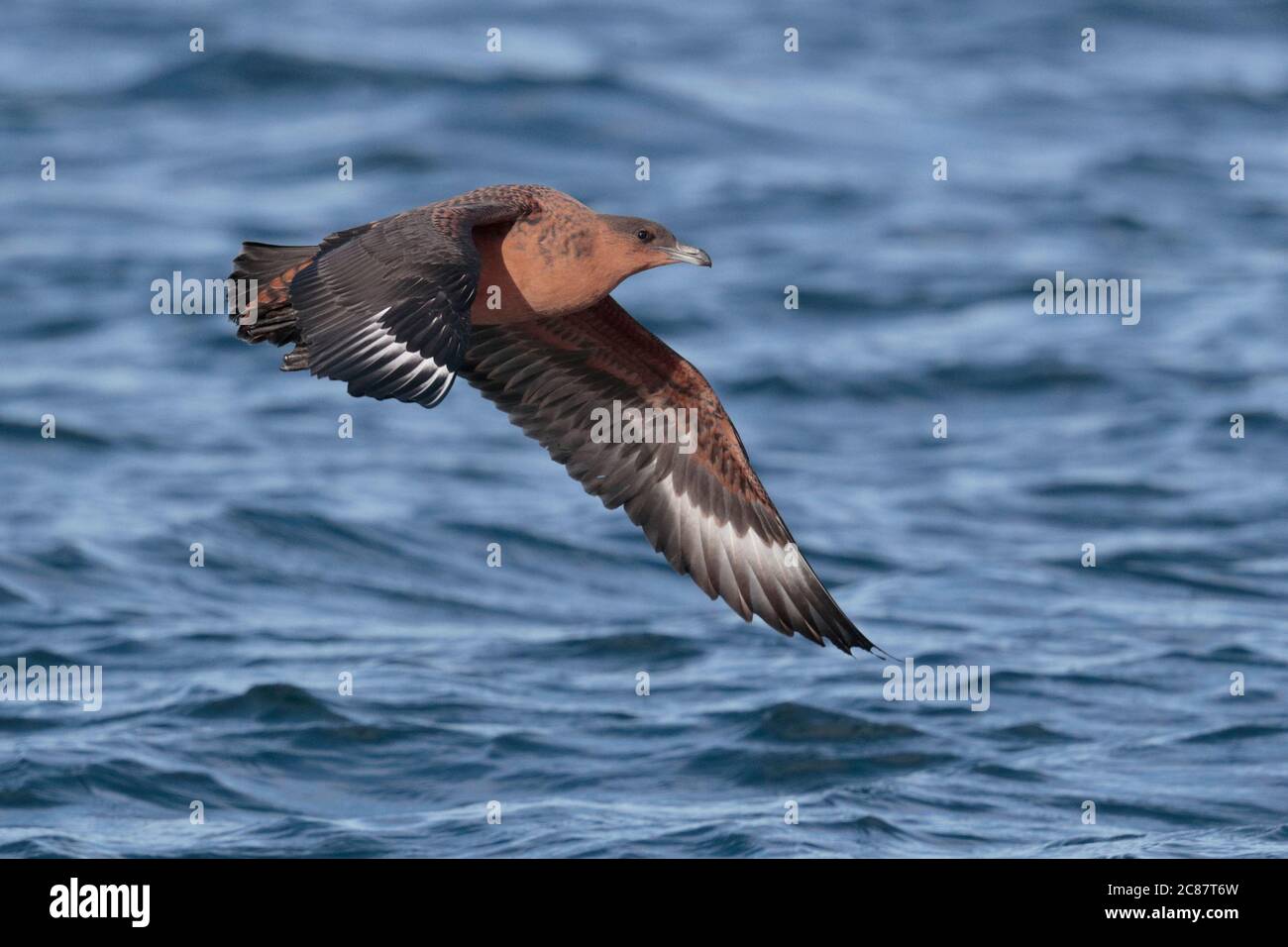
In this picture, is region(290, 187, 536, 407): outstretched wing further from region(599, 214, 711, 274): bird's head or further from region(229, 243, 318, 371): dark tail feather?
region(599, 214, 711, 274): bird's head

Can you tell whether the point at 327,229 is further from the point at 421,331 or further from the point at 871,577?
the point at 421,331

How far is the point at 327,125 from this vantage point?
23938 millimetres

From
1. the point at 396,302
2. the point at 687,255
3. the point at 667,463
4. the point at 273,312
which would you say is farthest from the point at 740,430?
the point at 396,302

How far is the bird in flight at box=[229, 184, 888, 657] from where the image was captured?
7.23 metres

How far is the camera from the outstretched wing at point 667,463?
8.95 metres

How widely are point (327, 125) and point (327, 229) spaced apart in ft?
12.0

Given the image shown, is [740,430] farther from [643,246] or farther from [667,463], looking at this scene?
[643,246]

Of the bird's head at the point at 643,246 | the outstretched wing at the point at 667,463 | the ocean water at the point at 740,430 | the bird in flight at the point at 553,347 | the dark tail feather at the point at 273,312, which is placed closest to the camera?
the bird in flight at the point at 553,347

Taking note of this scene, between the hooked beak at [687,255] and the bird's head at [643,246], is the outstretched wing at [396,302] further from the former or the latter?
the hooked beak at [687,255]

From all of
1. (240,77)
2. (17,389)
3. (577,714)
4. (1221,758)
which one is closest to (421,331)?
(577,714)

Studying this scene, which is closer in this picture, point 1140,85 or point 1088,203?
point 1088,203

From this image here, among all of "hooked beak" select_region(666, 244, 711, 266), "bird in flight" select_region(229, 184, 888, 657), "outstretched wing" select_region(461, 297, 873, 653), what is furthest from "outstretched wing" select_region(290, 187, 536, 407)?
"outstretched wing" select_region(461, 297, 873, 653)

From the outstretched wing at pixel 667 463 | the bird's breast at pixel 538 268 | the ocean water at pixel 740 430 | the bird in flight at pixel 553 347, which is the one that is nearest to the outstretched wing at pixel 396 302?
the bird in flight at pixel 553 347

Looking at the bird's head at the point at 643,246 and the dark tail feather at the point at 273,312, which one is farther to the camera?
the bird's head at the point at 643,246
